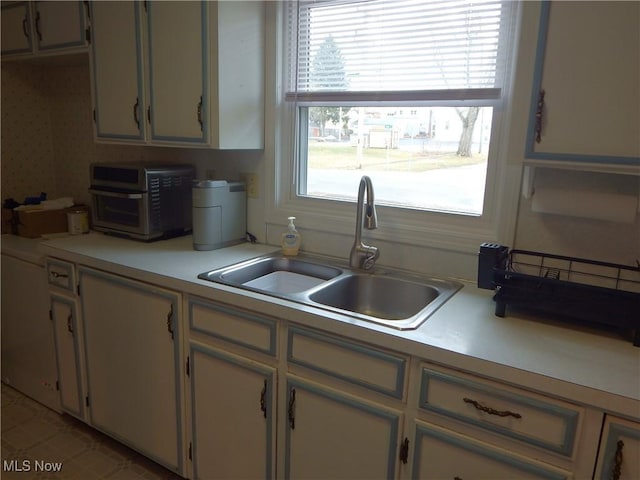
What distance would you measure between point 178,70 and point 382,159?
93cm

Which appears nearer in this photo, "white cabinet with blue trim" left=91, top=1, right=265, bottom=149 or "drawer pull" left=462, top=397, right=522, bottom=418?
"drawer pull" left=462, top=397, right=522, bottom=418

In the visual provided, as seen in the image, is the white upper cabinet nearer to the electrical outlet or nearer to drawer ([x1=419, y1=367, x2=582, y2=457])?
drawer ([x1=419, y1=367, x2=582, y2=457])

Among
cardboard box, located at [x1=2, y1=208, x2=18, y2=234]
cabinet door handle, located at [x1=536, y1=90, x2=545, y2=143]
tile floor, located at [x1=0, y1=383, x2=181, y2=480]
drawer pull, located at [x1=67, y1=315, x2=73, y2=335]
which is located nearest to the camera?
cabinet door handle, located at [x1=536, y1=90, x2=545, y2=143]

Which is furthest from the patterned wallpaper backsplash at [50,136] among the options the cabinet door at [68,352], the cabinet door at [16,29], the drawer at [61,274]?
the cabinet door at [68,352]

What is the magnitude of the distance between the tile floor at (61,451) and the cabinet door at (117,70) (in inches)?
56.0

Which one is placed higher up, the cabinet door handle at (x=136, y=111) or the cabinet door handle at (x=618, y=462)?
the cabinet door handle at (x=136, y=111)

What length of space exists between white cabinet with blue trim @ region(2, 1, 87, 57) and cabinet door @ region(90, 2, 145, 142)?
0.42ft

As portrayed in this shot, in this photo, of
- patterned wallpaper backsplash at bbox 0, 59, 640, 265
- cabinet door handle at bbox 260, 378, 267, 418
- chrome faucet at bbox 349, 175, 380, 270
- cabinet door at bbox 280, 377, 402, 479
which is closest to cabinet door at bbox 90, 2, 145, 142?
patterned wallpaper backsplash at bbox 0, 59, 640, 265

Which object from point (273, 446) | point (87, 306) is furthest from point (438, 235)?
point (87, 306)

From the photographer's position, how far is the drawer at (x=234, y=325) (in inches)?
60.0

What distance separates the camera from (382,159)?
1.99 metres

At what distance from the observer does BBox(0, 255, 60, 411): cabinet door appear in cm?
226

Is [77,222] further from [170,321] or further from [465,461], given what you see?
[465,461]

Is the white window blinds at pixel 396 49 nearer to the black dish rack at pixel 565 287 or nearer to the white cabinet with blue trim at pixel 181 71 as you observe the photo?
the white cabinet with blue trim at pixel 181 71
